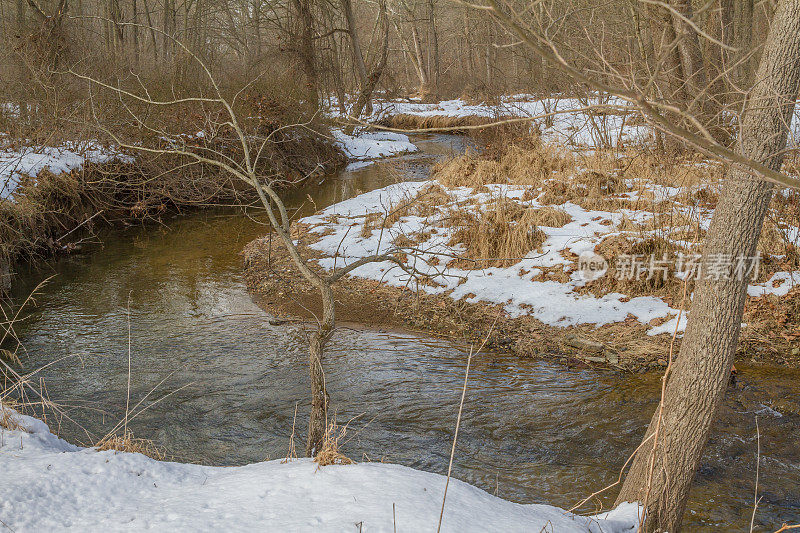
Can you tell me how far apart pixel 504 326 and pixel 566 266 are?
134 cm

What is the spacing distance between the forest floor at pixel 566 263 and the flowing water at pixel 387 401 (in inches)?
19.0

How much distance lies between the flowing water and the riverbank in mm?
461

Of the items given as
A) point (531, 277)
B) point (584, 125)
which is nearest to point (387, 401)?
point (531, 277)

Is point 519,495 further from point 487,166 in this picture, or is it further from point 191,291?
point 487,166

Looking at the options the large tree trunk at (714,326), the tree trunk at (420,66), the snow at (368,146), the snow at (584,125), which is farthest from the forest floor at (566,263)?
the tree trunk at (420,66)

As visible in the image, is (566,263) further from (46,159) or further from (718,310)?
(46,159)

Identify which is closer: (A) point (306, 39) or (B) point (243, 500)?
(B) point (243, 500)

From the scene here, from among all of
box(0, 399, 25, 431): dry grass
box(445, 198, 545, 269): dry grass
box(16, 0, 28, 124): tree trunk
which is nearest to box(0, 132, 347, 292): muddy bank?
box(16, 0, 28, 124): tree trunk

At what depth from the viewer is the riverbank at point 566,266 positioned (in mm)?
6504

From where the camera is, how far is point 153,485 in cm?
301

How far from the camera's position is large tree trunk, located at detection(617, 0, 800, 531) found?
299 cm

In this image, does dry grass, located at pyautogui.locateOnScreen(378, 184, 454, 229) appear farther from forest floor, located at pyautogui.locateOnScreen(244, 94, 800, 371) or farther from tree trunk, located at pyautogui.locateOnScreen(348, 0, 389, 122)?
tree trunk, located at pyautogui.locateOnScreen(348, 0, 389, 122)

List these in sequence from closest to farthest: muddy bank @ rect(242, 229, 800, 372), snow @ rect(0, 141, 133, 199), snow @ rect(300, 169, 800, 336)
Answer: muddy bank @ rect(242, 229, 800, 372) → snow @ rect(300, 169, 800, 336) → snow @ rect(0, 141, 133, 199)

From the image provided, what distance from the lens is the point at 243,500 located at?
2793mm
